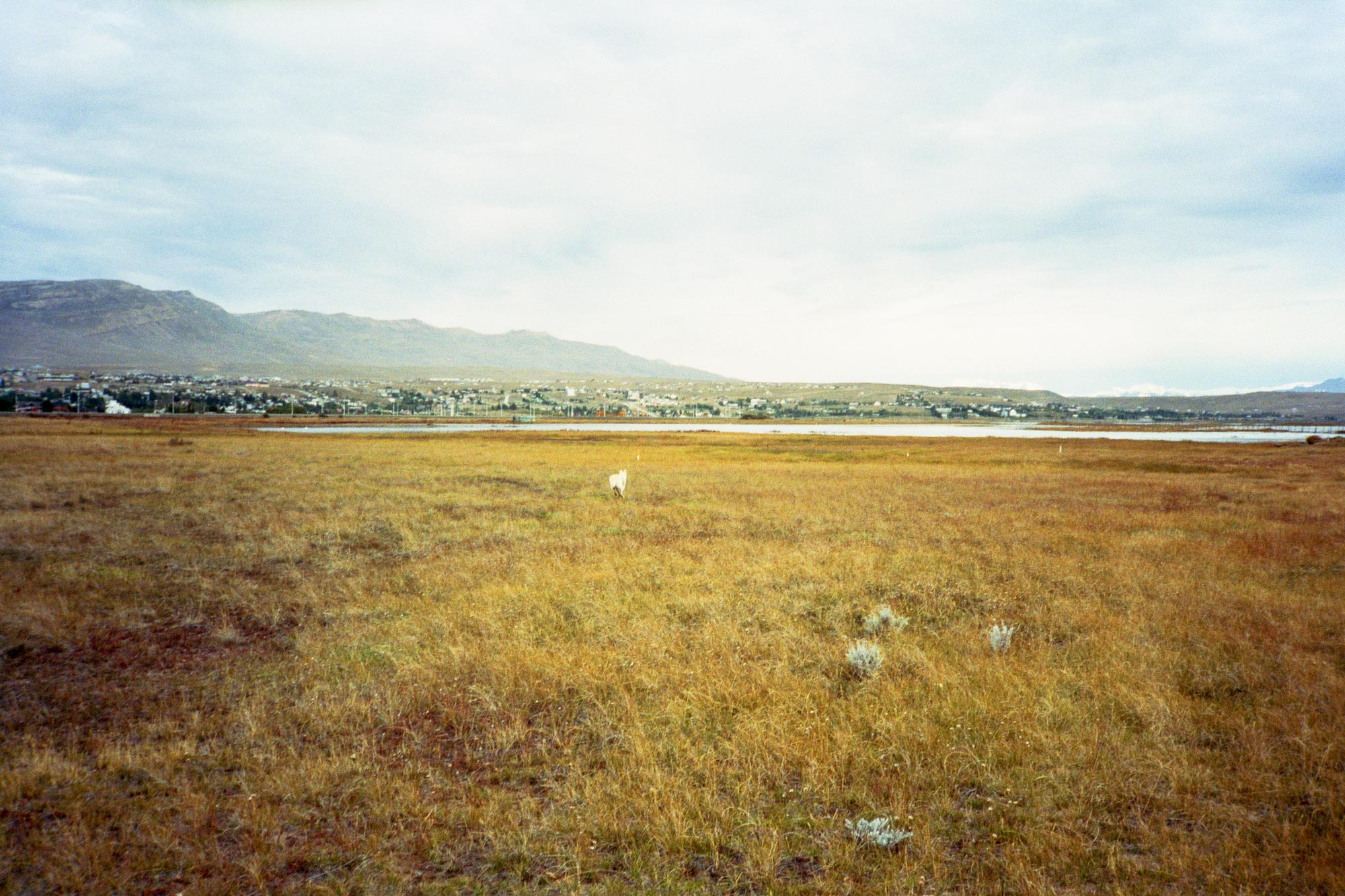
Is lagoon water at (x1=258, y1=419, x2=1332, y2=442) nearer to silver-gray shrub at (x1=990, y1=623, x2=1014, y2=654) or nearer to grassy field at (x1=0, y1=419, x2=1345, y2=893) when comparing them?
grassy field at (x1=0, y1=419, x2=1345, y2=893)

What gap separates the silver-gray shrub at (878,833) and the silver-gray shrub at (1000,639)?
5306 mm

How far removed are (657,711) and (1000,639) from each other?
5.61 metres

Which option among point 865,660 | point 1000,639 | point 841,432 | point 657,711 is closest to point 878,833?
point 657,711

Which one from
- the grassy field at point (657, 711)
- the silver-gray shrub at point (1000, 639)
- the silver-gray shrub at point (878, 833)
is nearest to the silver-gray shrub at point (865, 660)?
the grassy field at point (657, 711)

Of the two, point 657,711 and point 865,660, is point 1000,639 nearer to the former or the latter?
point 865,660

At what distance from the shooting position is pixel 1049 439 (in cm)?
9212

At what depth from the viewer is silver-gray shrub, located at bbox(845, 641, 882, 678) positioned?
8.53 meters

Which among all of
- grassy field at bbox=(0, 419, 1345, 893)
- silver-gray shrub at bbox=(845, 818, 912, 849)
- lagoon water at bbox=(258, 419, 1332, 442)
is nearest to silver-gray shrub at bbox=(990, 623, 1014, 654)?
grassy field at bbox=(0, 419, 1345, 893)

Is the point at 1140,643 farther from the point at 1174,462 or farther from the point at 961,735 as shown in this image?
the point at 1174,462

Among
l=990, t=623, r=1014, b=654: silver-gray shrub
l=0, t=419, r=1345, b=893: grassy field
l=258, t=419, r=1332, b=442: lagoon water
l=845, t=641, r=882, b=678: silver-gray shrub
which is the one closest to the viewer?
l=0, t=419, r=1345, b=893: grassy field

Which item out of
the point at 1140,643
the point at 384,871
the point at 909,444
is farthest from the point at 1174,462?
the point at 384,871

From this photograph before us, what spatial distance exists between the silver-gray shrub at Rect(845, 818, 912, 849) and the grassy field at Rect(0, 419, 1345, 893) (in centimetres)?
7

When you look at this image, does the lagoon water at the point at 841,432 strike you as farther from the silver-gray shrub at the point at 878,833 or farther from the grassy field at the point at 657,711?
the silver-gray shrub at the point at 878,833

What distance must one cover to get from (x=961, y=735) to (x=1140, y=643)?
499 cm
